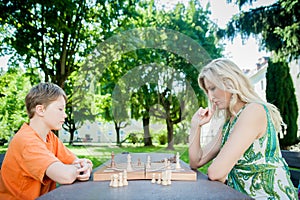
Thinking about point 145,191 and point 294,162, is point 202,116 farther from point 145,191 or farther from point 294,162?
point 294,162

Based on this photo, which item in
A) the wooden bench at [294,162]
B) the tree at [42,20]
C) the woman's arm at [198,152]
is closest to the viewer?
the woman's arm at [198,152]

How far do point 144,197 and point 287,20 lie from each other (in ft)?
32.4

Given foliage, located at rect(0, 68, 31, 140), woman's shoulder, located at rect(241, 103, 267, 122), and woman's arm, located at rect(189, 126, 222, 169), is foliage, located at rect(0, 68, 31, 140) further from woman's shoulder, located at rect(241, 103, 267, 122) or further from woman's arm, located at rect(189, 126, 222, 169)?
woman's shoulder, located at rect(241, 103, 267, 122)

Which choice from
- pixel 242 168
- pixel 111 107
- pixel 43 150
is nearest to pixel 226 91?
pixel 242 168

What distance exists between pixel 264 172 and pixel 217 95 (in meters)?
0.47

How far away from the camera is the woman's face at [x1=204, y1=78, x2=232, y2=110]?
1.67m

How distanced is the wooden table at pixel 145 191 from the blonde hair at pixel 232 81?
569mm

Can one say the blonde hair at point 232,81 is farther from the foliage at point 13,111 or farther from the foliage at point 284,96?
the foliage at point 13,111

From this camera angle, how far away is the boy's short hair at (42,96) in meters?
1.69

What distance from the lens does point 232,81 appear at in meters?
1.66

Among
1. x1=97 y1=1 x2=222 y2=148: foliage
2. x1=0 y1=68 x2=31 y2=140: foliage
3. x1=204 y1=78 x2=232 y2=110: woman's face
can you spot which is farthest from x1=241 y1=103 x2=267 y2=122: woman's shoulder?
x1=0 y1=68 x2=31 y2=140: foliage

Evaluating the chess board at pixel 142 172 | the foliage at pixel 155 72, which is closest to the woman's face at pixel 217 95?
the foliage at pixel 155 72

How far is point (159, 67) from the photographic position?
1.47 metres

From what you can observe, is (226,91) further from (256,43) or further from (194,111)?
(256,43)
